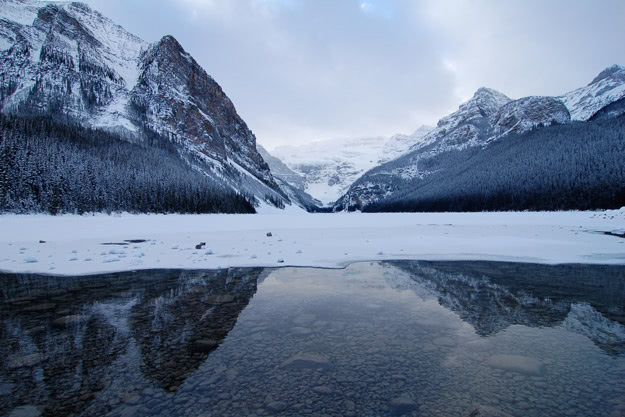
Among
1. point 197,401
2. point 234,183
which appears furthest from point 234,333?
point 234,183

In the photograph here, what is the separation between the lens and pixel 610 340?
5.88m

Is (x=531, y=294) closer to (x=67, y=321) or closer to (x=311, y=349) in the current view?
(x=311, y=349)

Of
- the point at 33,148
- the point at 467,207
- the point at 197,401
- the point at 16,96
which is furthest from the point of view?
the point at 16,96

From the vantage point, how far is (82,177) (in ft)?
193

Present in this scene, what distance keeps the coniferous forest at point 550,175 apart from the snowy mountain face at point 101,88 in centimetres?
10000

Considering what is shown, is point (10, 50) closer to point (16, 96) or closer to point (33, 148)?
point (16, 96)

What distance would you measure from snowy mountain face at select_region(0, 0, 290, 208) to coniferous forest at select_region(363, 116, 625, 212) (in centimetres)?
10000

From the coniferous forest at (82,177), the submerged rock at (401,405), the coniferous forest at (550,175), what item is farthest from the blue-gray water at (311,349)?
the coniferous forest at (550,175)

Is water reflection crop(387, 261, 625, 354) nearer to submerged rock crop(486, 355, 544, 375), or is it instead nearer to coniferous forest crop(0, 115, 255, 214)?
submerged rock crop(486, 355, 544, 375)

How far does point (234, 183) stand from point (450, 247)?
475 ft

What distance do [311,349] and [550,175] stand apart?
116 metres

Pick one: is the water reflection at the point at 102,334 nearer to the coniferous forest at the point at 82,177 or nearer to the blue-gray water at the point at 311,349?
the blue-gray water at the point at 311,349

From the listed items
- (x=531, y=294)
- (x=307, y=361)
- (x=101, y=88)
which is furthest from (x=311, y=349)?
(x=101, y=88)

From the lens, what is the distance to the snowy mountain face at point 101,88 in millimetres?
141875
